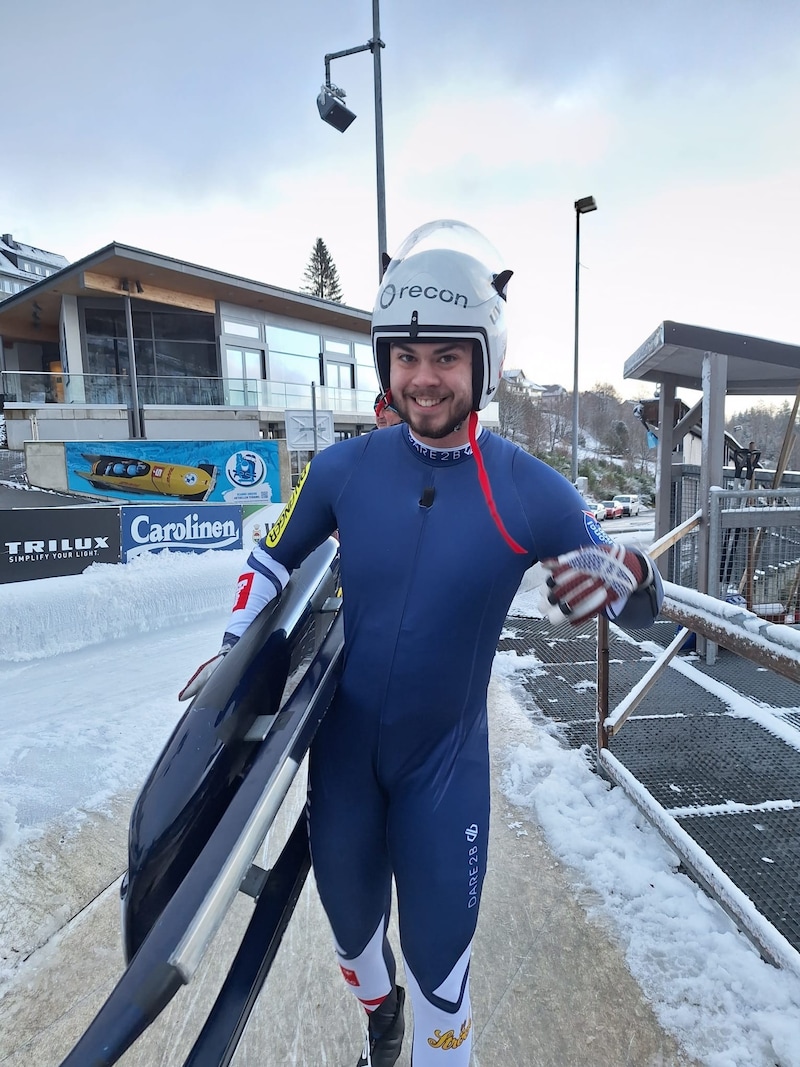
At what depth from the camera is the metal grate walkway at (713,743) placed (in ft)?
8.68

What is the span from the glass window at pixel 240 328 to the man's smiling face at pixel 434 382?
20196mm

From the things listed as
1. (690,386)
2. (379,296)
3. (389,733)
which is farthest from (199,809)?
(690,386)

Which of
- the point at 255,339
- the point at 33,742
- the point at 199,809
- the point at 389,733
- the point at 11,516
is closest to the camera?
the point at 199,809

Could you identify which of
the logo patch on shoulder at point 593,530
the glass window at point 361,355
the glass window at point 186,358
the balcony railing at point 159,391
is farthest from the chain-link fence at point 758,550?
the glass window at point 361,355

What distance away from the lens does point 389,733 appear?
1.58 m

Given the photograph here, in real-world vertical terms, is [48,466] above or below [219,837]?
above

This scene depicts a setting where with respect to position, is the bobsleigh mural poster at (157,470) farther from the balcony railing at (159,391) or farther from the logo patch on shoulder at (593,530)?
the logo patch on shoulder at (593,530)

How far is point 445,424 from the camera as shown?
1556 millimetres

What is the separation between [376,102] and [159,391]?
11685 mm

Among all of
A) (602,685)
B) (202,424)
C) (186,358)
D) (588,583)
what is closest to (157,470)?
(202,424)

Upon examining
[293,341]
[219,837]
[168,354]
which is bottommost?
[219,837]

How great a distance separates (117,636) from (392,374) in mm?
5720

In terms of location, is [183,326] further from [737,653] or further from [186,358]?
[737,653]

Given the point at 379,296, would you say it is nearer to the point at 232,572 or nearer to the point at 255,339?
the point at 232,572
